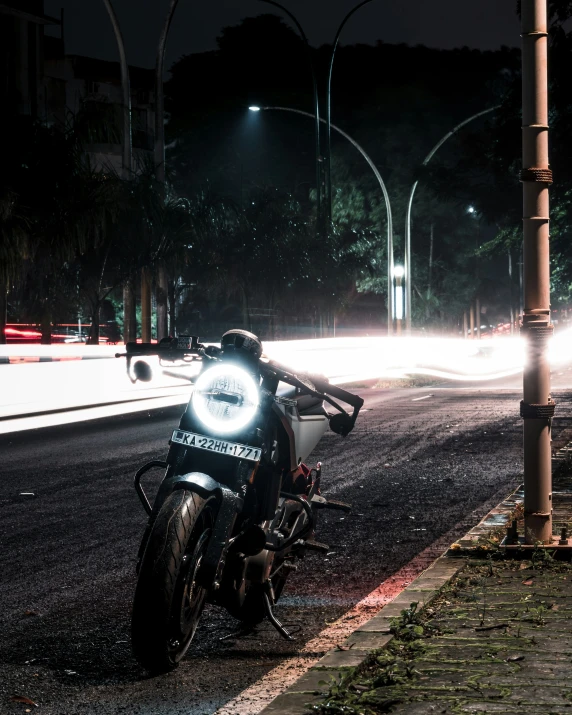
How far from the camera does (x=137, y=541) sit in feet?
27.9

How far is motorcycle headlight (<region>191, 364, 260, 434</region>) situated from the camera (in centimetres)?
536

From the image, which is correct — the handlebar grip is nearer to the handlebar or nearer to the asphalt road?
the handlebar

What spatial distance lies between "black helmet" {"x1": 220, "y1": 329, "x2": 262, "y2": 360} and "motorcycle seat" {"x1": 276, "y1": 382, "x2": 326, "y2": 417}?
0.41 metres

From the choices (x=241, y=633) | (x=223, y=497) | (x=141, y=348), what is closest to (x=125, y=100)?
(x=141, y=348)

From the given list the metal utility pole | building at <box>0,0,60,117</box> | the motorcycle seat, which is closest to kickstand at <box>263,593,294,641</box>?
the motorcycle seat

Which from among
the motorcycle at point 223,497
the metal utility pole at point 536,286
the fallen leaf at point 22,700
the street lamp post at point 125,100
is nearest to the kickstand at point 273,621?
the motorcycle at point 223,497

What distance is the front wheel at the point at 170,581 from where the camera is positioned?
195 inches

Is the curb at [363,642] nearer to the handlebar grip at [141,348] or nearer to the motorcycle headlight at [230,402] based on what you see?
the motorcycle headlight at [230,402]

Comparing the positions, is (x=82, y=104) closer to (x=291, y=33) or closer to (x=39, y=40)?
(x=39, y=40)

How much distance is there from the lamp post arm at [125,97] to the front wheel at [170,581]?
74.1 ft

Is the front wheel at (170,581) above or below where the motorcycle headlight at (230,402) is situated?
below

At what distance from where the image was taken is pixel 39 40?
52.3 meters

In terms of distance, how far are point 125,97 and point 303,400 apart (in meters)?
22.5

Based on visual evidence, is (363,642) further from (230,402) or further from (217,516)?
(230,402)
